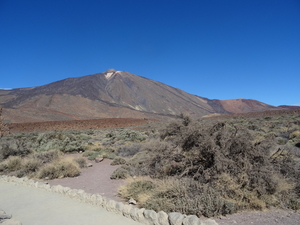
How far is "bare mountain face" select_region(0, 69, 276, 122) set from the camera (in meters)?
66.4

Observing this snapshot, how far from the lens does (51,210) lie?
516 centimetres

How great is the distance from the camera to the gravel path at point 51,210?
15.0ft

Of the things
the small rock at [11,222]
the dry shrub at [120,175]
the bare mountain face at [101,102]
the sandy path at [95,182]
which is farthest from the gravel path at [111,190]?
the bare mountain face at [101,102]

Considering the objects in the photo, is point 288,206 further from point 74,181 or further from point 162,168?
point 74,181

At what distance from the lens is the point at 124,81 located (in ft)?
447

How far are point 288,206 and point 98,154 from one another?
34.0 ft

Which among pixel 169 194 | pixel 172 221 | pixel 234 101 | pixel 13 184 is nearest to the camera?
pixel 172 221

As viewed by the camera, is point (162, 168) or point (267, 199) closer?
point (267, 199)

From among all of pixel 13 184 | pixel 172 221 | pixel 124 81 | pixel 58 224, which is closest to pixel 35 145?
pixel 13 184

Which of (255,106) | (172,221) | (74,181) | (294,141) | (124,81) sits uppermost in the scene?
(124,81)

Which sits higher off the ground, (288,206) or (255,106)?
(255,106)

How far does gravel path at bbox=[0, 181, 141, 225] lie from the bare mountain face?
4235cm

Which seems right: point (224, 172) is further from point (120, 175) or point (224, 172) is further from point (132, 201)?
point (120, 175)

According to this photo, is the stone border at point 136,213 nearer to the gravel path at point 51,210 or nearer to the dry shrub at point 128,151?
the gravel path at point 51,210
